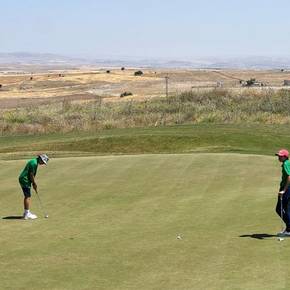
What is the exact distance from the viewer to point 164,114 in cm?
4438

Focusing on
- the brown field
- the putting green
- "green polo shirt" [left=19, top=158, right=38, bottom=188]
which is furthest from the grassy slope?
the brown field

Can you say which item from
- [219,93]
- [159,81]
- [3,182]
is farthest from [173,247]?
[159,81]

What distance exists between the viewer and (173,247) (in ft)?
39.3

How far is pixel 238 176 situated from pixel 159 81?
8665 cm

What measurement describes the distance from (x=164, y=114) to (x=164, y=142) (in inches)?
493

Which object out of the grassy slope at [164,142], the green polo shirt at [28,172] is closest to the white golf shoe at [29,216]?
the green polo shirt at [28,172]

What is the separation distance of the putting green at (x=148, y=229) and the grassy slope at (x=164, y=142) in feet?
24.4

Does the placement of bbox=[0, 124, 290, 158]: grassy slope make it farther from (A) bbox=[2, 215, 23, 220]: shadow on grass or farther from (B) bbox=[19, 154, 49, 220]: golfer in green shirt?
(A) bbox=[2, 215, 23, 220]: shadow on grass

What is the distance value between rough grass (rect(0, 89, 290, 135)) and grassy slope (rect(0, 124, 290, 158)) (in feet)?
17.3

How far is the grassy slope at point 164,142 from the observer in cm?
3064

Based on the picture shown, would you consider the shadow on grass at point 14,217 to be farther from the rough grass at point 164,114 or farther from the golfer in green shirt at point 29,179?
the rough grass at point 164,114

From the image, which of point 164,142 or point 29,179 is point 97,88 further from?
point 29,179

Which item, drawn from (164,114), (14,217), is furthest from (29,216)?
(164,114)

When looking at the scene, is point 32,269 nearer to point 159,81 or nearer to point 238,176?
point 238,176
